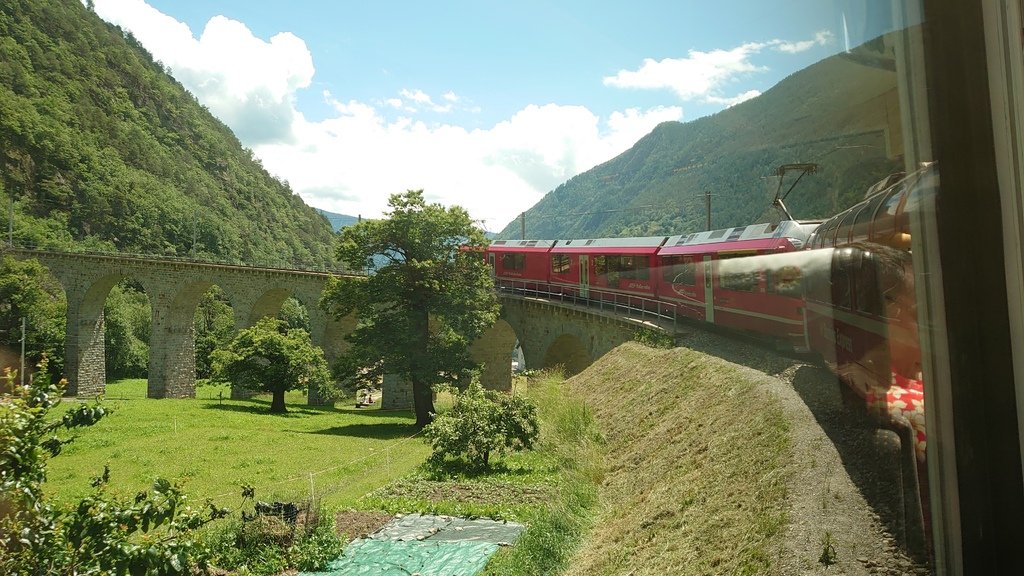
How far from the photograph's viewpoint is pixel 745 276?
36.1 inches

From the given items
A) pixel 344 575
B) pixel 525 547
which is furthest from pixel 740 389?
pixel 344 575

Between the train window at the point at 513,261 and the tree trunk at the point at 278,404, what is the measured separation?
26.8 ft

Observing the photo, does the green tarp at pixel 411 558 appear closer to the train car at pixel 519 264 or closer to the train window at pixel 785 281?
the train window at pixel 785 281

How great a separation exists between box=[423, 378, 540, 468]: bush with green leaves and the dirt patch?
8.80 feet

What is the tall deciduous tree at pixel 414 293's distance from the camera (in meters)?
14.8

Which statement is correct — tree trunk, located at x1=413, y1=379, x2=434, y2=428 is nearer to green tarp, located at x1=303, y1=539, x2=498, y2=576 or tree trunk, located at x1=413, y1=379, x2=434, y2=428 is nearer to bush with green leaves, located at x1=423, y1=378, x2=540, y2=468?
bush with green leaves, located at x1=423, y1=378, x2=540, y2=468

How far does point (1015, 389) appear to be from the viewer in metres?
0.60

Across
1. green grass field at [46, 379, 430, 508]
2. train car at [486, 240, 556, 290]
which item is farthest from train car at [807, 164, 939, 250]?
train car at [486, 240, 556, 290]

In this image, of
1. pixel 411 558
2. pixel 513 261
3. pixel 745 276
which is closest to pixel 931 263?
pixel 745 276

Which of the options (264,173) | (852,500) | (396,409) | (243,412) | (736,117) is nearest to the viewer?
(852,500)

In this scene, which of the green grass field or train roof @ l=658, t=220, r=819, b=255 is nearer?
train roof @ l=658, t=220, r=819, b=255

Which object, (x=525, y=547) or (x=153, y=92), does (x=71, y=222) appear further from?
(x=525, y=547)

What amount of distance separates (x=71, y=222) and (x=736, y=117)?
24.5 ft

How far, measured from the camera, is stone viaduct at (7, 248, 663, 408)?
1909cm
